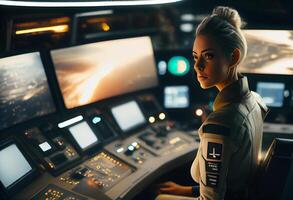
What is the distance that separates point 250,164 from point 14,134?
4.74ft

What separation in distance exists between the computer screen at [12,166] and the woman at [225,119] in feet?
3.36

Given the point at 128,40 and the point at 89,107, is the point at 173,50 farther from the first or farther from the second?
the point at 89,107

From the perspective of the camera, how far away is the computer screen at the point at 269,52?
3.36m

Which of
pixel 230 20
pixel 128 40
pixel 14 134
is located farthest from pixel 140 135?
pixel 230 20

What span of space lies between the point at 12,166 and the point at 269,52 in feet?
7.24

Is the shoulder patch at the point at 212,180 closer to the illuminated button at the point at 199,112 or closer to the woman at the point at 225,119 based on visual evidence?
the woman at the point at 225,119

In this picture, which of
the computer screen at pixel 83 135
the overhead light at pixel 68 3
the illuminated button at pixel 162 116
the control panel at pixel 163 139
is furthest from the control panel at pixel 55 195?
the illuminated button at pixel 162 116

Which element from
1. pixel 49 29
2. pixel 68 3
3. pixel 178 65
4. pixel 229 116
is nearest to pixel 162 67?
pixel 178 65

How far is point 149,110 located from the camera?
3.48 metres

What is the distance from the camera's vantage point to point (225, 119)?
190 centimetres

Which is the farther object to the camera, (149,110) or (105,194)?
(149,110)

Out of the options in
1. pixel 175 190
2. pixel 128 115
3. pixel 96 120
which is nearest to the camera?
pixel 175 190

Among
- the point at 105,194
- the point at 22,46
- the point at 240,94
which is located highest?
the point at 22,46

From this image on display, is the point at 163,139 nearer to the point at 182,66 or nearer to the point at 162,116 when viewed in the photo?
the point at 162,116
